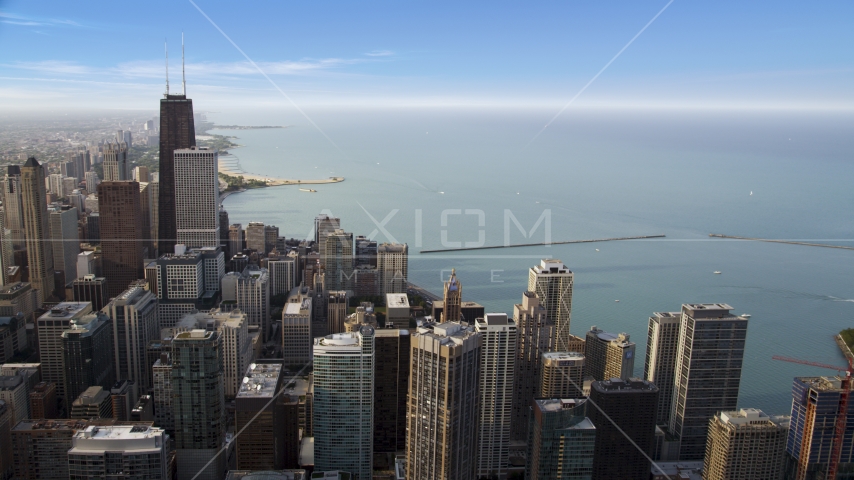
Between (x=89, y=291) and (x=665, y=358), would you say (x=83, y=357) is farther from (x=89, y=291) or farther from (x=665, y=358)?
(x=665, y=358)

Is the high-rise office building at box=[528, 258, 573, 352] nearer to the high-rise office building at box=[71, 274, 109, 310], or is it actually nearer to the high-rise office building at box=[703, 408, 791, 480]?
the high-rise office building at box=[703, 408, 791, 480]

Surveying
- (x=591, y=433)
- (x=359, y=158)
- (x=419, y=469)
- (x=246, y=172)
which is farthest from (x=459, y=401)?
(x=246, y=172)

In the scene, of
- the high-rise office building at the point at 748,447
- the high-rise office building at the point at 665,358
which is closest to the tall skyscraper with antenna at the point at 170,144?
the high-rise office building at the point at 665,358

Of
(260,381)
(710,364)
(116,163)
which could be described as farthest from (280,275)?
(710,364)

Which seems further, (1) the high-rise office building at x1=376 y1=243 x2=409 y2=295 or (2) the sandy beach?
(2) the sandy beach

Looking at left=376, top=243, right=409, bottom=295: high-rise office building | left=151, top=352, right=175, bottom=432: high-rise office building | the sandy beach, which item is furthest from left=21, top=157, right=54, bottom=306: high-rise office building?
the sandy beach

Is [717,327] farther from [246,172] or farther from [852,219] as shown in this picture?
[246,172]

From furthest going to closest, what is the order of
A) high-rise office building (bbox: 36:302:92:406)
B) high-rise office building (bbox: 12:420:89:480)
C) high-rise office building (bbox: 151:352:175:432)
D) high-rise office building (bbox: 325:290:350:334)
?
high-rise office building (bbox: 325:290:350:334), high-rise office building (bbox: 36:302:92:406), high-rise office building (bbox: 151:352:175:432), high-rise office building (bbox: 12:420:89:480)
